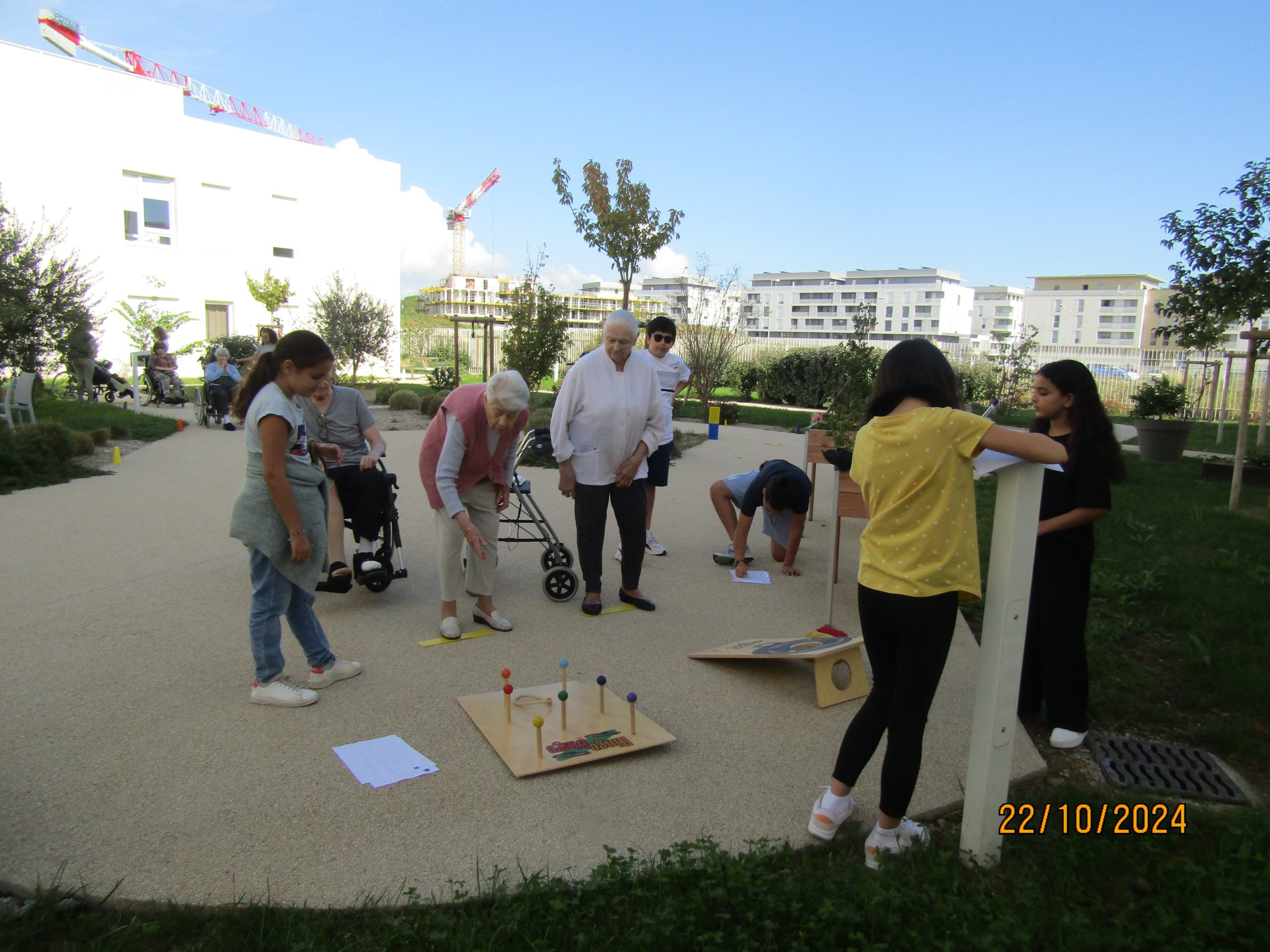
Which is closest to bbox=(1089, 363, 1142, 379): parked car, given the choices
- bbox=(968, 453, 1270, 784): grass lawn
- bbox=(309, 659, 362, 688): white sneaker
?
bbox=(968, 453, 1270, 784): grass lawn

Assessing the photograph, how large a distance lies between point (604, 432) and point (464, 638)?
4.94 feet

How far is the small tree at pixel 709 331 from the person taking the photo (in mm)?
22109

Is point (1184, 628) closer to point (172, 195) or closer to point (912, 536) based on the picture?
point (912, 536)

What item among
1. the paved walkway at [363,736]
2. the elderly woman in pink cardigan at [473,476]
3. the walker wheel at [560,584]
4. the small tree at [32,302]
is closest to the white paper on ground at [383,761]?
the paved walkway at [363,736]

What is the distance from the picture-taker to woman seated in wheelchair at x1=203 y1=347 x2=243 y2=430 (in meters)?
14.5

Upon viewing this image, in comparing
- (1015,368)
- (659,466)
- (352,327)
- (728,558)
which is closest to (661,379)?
(659,466)

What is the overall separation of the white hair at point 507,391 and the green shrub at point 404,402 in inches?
575

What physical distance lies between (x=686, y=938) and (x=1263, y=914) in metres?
1.65

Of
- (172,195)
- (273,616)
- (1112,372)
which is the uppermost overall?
(172,195)

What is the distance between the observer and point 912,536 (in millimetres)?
2531

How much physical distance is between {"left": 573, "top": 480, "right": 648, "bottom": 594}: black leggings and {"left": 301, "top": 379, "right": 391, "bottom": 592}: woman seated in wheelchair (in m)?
1.36

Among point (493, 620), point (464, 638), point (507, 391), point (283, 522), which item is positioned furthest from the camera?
point (493, 620)
